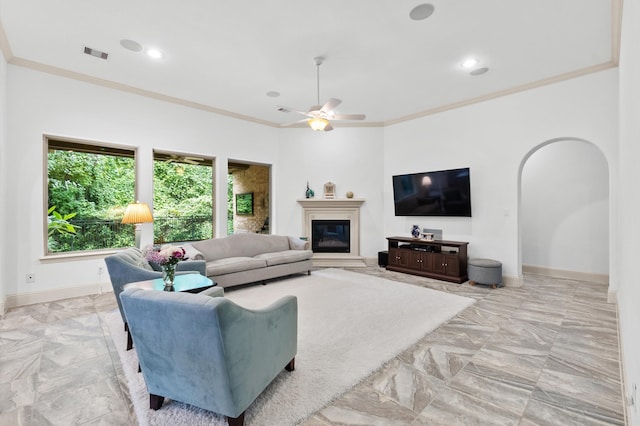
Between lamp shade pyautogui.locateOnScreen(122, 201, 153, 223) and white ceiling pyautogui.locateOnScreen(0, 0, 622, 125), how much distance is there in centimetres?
203

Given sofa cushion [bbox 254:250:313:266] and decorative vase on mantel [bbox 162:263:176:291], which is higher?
decorative vase on mantel [bbox 162:263:176:291]

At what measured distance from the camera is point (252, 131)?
660 cm

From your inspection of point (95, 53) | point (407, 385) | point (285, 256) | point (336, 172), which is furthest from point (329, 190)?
point (407, 385)

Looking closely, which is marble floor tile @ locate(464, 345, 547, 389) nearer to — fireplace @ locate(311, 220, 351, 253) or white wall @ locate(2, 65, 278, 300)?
fireplace @ locate(311, 220, 351, 253)

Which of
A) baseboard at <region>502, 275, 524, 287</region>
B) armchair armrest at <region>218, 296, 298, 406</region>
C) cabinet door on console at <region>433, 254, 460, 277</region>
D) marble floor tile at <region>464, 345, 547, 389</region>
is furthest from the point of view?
cabinet door on console at <region>433, 254, 460, 277</region>

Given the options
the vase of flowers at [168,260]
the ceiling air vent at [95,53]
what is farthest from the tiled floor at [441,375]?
the ceiling air vent at [95,53]

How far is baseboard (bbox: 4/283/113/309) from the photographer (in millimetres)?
4035

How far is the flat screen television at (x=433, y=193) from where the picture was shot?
553cm

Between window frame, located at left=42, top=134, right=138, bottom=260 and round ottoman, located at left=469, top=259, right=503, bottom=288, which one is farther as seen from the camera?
round ottoman, located at left=469, top=259, right=503, bottom=288

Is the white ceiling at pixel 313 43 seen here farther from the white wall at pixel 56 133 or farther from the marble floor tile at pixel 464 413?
the marble floor tile at pixel 464 413

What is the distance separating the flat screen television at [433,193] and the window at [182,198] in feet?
13.2

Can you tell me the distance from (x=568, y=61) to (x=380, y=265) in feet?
15.2

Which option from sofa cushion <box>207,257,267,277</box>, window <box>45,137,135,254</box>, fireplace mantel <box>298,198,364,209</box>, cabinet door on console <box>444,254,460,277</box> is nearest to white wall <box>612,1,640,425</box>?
cabinet door on console <box>444,254,460,277</box>

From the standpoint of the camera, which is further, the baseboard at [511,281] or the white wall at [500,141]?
the baseboard at [511,281]
